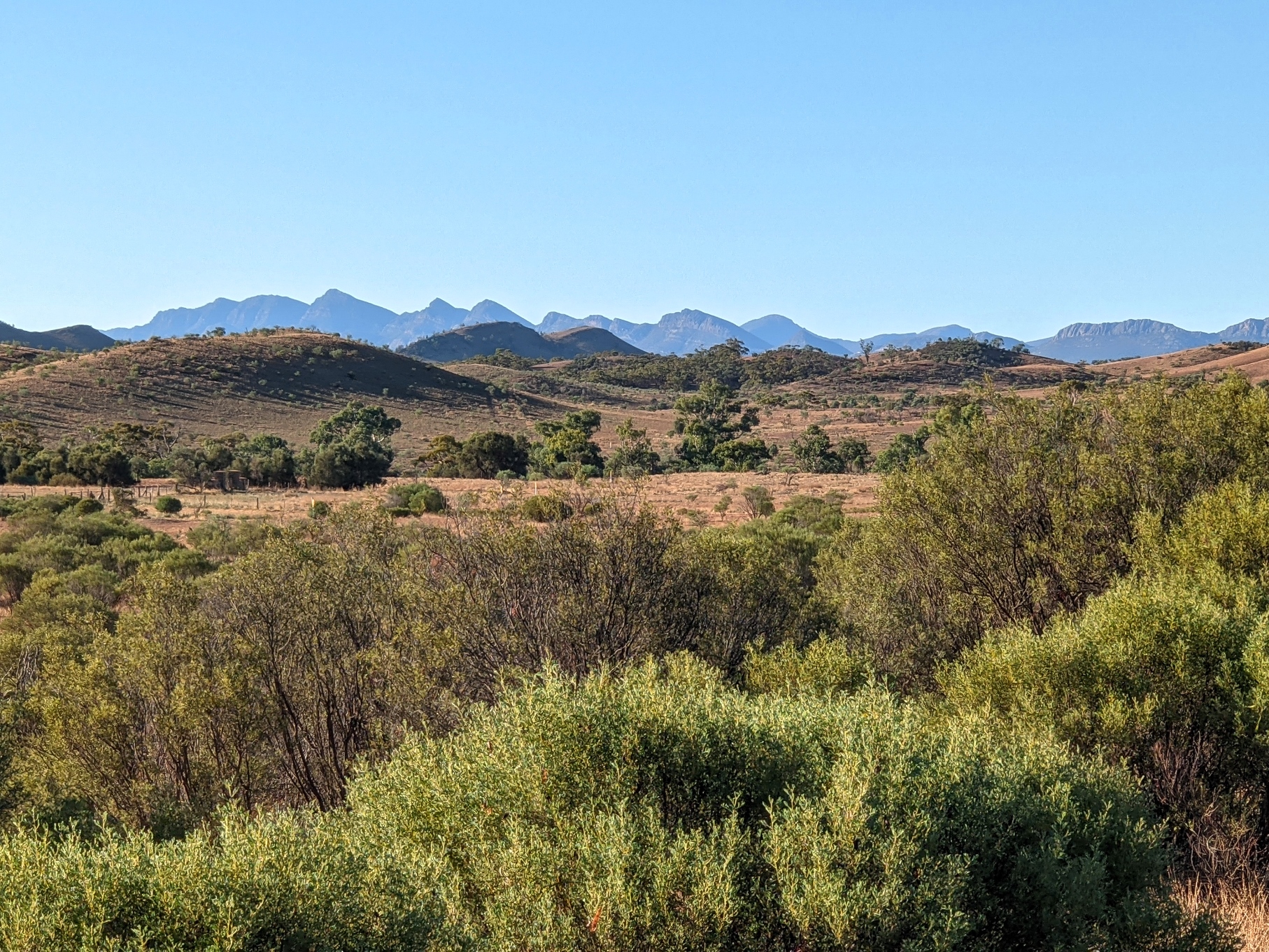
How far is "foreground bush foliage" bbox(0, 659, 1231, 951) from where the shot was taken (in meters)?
4.27

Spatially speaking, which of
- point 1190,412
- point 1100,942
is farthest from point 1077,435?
point 1100,942

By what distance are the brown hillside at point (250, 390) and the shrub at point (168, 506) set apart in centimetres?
3409

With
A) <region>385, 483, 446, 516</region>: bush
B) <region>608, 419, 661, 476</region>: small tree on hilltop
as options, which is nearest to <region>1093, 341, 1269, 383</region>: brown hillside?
<region>608, 419, 661, 476</region>: small tree on hilltop

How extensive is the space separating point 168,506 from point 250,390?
5556 cm

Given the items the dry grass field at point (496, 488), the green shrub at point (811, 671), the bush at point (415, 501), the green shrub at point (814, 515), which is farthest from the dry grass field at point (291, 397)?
the green shrub at point (811, 671)

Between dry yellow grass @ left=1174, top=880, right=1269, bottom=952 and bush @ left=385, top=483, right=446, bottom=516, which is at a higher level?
bush @ left=385, top=483, right=446, bottom=516

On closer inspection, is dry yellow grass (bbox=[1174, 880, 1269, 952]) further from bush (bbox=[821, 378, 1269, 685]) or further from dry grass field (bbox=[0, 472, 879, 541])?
dry grass field (bbox=[0, 472, 879, 541])

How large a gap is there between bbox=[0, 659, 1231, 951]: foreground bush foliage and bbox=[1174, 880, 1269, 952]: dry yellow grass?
0.88 m

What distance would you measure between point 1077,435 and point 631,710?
1199cm

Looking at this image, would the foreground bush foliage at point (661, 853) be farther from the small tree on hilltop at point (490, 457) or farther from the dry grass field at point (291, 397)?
the dry grass field at point (291, 397)

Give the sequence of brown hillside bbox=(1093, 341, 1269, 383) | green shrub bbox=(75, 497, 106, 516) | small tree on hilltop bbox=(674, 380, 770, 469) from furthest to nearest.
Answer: brown hillside bbox=(1093, 341, 1269, 383)
small tree on hilltop bbox=(674, 380, 770, 469)
green shrub bbox=(75, 497, 106, 516)

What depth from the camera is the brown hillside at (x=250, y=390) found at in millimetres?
75750

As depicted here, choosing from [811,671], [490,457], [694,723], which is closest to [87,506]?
[490,457]

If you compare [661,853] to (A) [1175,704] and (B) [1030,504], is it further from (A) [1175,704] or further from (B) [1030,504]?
(B) [1030,504]
